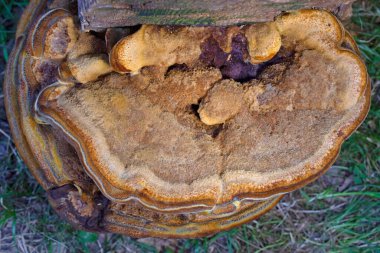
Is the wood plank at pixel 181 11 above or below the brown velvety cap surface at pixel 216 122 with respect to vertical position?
above

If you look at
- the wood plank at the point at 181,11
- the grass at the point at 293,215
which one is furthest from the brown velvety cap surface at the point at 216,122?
the grass at the point at 293,215

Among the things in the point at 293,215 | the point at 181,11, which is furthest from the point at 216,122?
the point at 293,215

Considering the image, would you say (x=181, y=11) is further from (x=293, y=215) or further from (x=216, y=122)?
(x=293, y=215)

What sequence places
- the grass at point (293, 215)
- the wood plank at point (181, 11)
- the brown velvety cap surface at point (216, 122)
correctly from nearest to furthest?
the wood plank at point (181, 11) < the brown velvety cap surface at point (216, 122) < the grass at point (293, 215)

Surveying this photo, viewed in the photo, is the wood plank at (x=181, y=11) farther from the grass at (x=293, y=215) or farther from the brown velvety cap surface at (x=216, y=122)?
the grass at (x=293, y=215)

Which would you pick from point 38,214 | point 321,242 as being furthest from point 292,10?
point 38,214

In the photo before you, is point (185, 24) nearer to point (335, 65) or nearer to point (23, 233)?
point (335, 65)
